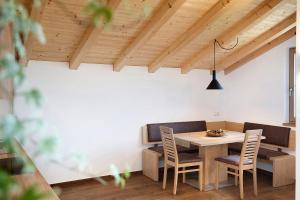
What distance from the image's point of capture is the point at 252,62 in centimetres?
600

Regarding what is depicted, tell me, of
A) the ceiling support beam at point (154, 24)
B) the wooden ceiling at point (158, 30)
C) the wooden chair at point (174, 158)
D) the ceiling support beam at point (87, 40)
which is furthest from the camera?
the wooden chair at point (174, 158)

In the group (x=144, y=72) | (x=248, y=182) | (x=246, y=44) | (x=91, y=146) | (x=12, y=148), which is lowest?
(x=248, y=182)

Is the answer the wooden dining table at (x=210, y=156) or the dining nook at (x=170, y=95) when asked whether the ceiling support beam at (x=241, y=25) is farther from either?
the wooden dining table at (x=210, y=156)

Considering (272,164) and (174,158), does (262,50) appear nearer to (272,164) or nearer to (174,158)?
(272,164)

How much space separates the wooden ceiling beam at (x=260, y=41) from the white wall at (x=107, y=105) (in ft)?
2.13

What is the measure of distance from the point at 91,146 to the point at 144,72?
1.65m

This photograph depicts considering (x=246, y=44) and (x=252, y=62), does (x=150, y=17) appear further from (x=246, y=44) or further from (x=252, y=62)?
(x=252, y=62)

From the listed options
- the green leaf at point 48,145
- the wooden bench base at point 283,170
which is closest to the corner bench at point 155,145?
the wooden bench base at point 283,170

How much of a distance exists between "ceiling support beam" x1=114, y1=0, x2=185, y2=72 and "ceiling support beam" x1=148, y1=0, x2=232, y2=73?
614mm

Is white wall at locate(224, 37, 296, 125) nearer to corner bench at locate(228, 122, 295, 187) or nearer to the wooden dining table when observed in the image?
corner bench at locate(228, 122, 295, 187)

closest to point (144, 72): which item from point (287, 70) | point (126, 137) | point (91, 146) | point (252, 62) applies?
point (126, 137)

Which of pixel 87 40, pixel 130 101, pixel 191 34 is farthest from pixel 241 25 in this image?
pixel 130 101

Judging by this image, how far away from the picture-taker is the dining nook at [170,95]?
13.2 ft

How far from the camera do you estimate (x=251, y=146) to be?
14.6 ft
